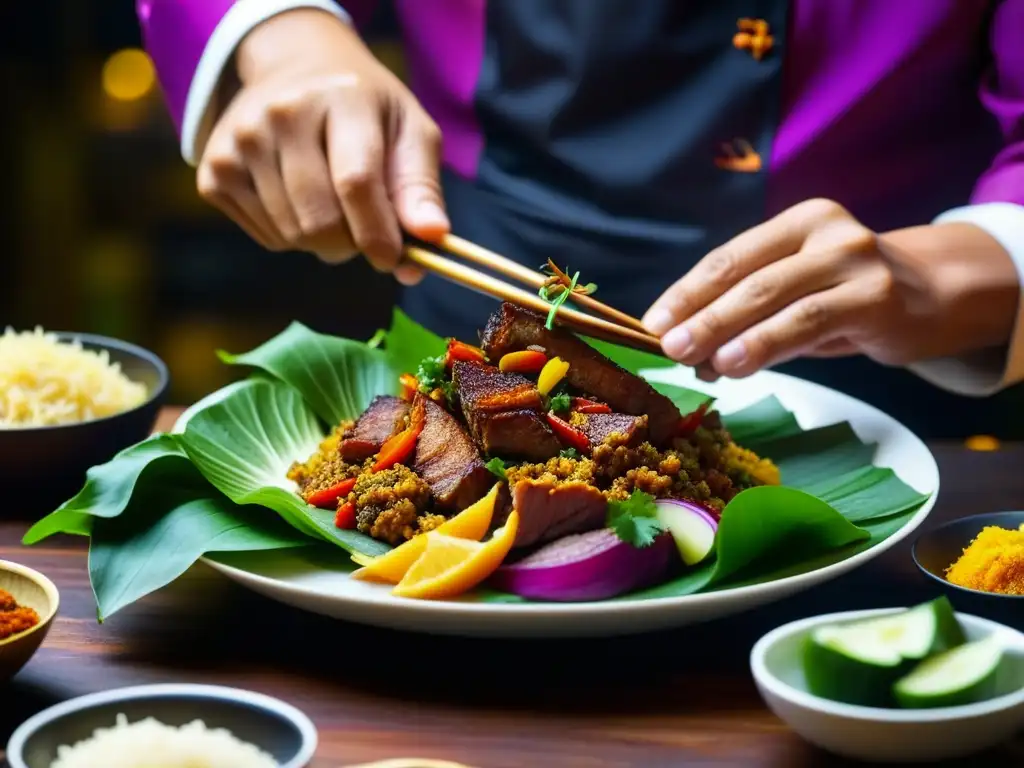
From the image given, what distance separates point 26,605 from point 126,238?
3.43 meters

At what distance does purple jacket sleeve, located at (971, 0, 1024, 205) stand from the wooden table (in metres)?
0.98

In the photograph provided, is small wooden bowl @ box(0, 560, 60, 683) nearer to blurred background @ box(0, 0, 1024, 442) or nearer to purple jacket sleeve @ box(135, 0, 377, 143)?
purple jacket sleeve @ box(135, 0, 377, 143)

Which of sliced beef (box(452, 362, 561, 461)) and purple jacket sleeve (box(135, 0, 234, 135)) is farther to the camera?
purple jacket sleeve (box(135, 0, 234, 135))

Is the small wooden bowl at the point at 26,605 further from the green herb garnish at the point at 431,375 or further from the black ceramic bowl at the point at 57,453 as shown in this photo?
the green herb garnish at the point at 431,375

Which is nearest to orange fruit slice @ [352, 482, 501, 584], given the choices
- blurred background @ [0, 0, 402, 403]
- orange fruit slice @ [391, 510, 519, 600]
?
orange fruit slice @ [391, 510, 519, 600]

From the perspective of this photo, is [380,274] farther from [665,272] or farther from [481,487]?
[481,487]

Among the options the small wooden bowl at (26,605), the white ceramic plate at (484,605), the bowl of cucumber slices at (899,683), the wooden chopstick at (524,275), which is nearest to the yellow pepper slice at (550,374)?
the wooden chopstick at (524,275)

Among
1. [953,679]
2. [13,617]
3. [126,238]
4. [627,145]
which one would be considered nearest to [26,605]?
[13,617]

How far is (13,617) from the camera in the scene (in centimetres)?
166

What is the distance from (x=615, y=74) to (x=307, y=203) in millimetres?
873

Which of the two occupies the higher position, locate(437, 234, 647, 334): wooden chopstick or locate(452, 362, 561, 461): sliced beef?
locate(437, 234, 647, 334): wooden chopstick

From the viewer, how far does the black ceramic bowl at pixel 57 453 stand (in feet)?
7.80

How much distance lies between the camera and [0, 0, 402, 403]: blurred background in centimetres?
479

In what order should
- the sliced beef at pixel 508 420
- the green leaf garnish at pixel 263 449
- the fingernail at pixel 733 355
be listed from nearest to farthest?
the green leaf garnish at pixel 263 449
the sliced beef at pixel 508 420
the fingernail at pixel 733 355
